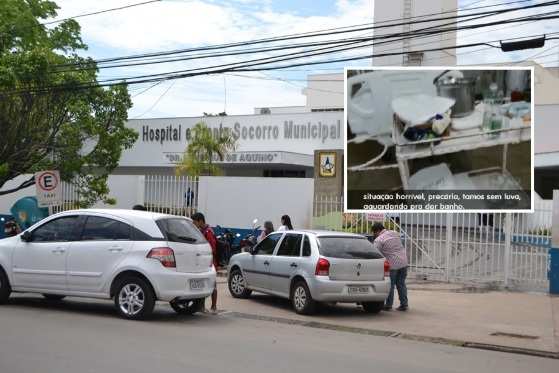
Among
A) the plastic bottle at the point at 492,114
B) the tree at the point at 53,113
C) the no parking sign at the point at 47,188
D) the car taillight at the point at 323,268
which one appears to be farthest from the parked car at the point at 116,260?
the tree at the point at 53,113

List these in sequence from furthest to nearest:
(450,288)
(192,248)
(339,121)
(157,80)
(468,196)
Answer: (339,121) → (157,80) → (450,288) → (468,196) → (192,248)

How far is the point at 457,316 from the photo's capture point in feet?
39.9

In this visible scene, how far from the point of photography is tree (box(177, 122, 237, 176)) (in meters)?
29.9

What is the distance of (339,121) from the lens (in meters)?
31.5

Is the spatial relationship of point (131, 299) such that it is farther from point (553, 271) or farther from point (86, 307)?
point (553, 271)

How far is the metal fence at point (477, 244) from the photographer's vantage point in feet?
49.3

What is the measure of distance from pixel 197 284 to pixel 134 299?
3.24 ft

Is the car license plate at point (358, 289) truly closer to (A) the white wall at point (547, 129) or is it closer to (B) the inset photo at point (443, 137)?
(B) the inset photo at point (443, 137)

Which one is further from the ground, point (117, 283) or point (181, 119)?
point (181, 119)

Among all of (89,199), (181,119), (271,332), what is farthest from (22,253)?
(181,119)

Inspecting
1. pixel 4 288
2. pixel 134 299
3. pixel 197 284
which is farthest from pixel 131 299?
pixel 4 288

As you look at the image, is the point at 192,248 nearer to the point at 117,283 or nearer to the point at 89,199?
the point at 117,283

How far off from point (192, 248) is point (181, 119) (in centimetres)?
2554

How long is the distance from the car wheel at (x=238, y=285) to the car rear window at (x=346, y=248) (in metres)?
2.50
